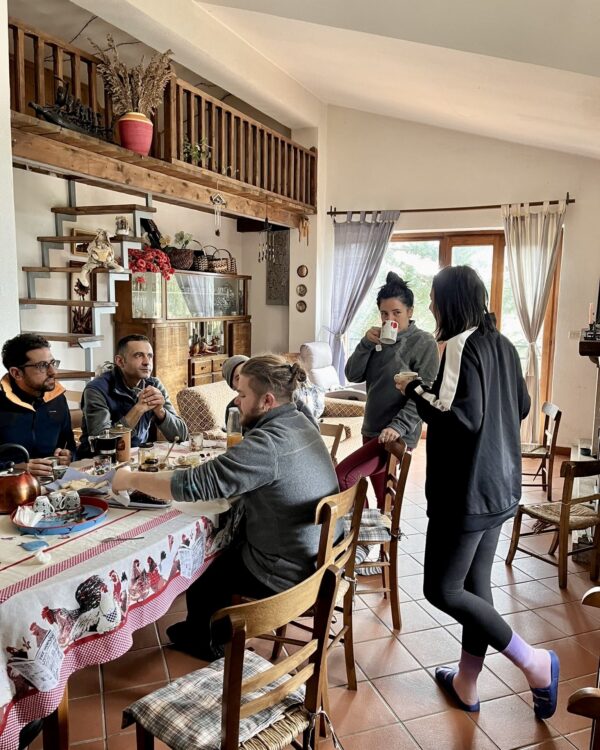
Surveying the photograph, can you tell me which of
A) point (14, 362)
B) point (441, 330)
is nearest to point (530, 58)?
point (441, 330)

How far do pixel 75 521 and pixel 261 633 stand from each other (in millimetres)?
767

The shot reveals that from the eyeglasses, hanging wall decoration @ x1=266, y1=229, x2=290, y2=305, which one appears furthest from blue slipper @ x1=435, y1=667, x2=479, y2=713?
hanging wall decoration @ x1=266, y1=229, x2=290, y2=305

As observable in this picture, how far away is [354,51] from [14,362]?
3179 millimetres

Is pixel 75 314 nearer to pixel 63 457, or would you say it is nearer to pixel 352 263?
pixel 63 457

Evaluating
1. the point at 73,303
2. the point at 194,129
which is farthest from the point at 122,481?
the point at 194,129

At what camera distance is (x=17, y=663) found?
1308mm

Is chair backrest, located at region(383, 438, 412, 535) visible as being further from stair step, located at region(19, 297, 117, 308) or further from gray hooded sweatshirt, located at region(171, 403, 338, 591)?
stair step, located at region(19, 297, 117, 308)

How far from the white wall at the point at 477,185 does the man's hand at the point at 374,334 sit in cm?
369

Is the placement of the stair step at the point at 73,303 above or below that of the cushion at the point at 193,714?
above

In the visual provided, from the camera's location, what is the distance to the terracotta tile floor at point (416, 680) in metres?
1.94

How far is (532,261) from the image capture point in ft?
18.8

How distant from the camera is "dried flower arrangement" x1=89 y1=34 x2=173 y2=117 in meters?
3.73

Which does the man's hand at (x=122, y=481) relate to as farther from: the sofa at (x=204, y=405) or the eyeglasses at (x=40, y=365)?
the sofa at (x=204, y=405)

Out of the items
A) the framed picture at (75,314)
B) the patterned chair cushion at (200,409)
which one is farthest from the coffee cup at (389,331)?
the framed picture at (75,314)
